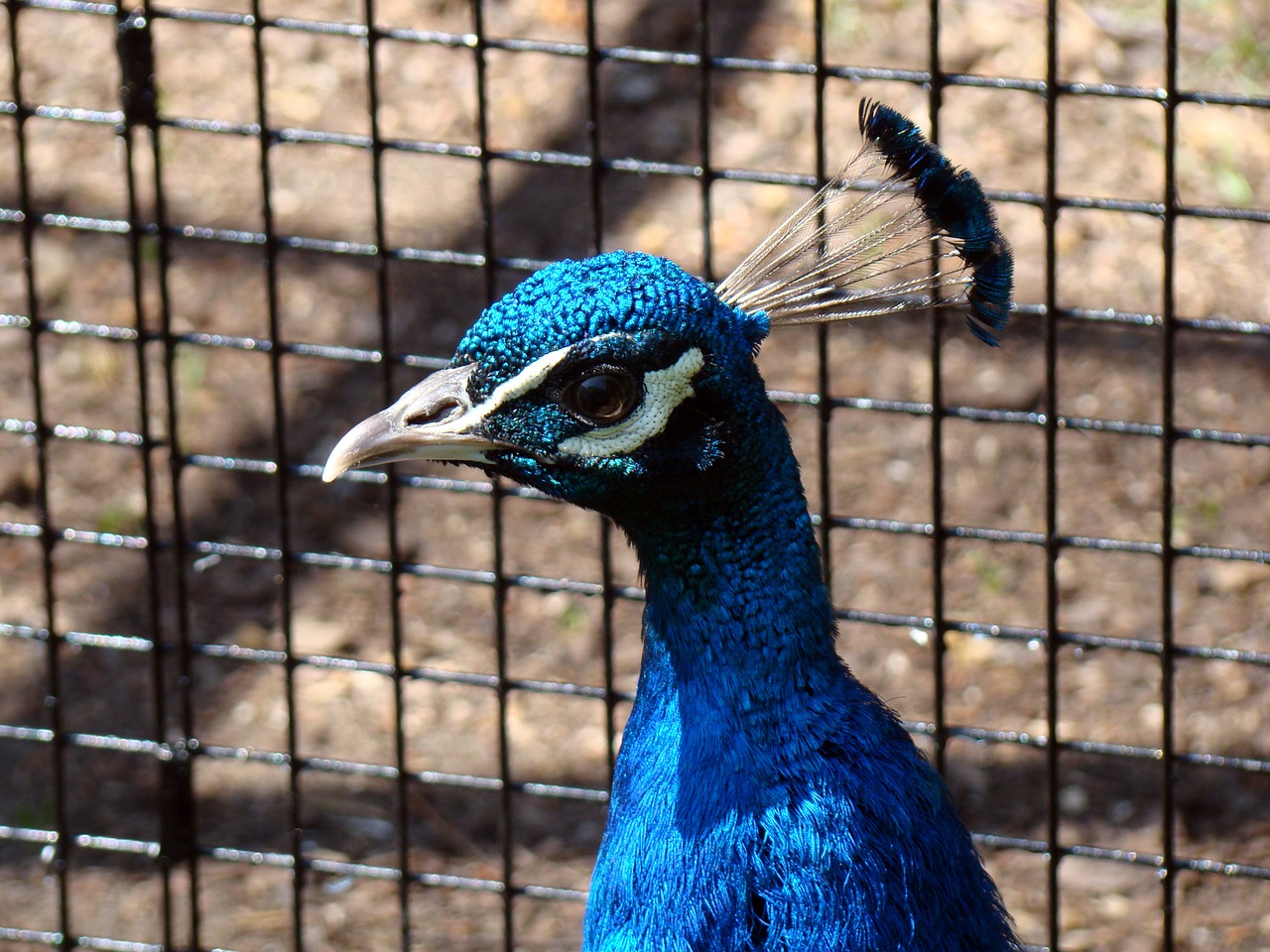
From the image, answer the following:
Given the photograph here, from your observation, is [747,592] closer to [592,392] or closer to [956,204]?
[592,392]

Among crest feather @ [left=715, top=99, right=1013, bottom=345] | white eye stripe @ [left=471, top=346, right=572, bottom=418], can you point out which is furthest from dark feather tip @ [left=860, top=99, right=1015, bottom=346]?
white eye stripe @ [left=471, top=346, right=572, bottom=418]

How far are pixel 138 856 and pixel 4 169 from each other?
7.24 feet

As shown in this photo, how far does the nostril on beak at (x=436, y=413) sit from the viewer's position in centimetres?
204

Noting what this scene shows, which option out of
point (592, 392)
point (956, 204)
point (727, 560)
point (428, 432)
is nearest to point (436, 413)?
point (428, 432)

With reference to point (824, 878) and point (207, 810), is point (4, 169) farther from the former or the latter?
point (824, 878)

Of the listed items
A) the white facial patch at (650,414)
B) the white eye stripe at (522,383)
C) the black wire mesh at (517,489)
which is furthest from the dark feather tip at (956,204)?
the black wire mesh at (517,489)

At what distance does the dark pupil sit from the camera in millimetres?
1998

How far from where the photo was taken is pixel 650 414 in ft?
6.59

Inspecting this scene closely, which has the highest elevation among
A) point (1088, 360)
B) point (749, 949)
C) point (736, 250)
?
point (736, 250)

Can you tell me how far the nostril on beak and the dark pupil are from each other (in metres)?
0.13

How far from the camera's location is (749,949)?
2.13 m

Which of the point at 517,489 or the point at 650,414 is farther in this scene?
the point at 517,489

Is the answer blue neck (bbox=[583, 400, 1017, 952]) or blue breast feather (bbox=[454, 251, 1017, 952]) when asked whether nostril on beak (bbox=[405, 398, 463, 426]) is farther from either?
blue neck (bbox=[583, 400, 1017, 952])

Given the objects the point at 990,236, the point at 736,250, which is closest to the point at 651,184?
the point at 736,250
